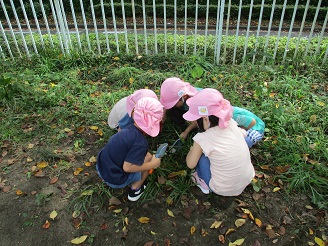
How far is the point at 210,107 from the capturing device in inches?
97.0

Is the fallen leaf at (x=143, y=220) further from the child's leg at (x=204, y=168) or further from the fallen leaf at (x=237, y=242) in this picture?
the fallen leaf at (x=237, y=242)

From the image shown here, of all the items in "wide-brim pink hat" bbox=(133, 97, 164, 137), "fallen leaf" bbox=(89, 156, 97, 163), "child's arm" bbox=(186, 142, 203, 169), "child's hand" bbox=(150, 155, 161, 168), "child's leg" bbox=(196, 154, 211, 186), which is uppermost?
"wide-brim pink hat" bbox=(133, 97, 164, 137)

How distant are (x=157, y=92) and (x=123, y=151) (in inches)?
82.0

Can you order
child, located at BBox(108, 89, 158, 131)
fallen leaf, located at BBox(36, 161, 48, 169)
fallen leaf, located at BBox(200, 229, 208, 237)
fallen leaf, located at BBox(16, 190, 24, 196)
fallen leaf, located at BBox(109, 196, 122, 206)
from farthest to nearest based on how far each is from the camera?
1. fallen leaf, located at BBox(36, 161, 48, 169)
2. child, located at BBox(108, 89, 158, 131)
3. fallen leaf, located at BBox(16, 190, 24, 196)
4. fallen leaf, located at BBox(109, 196, 122, 206)
5. fallen leaf, located at BBox(200, 229, 208, 237)

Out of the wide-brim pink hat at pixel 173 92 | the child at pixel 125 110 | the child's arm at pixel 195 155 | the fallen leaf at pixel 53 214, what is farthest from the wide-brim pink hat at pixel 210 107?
the fallen leaf at pixel 53 214

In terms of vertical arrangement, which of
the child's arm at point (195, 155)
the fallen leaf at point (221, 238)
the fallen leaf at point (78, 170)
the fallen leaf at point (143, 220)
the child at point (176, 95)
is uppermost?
the child at point (176, 95)

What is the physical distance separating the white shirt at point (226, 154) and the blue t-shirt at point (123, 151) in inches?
19.6

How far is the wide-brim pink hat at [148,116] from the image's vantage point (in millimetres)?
2430

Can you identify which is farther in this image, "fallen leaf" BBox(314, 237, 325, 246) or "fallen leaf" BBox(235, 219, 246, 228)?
"fallen leaf" BBox(235, 219, 246, 228)

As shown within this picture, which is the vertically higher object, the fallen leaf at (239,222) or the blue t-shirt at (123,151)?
the blue t-shirt at (123,151)

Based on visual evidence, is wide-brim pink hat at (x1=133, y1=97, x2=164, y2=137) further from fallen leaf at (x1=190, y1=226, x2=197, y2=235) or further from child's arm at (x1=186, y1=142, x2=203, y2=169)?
fallen leaf at (x1=190, y1=226, x2=197, y2=235)

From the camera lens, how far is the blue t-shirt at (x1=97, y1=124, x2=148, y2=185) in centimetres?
247

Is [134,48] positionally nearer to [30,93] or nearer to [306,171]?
[30,93]

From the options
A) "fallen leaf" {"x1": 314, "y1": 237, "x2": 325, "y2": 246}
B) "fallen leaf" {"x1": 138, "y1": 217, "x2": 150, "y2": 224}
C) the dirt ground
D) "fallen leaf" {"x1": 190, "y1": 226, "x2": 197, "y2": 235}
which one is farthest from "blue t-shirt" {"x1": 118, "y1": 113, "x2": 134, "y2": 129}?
"fallen leaf" {"x1": 314, "y1": 237, "x2": 325, "y2": 246}
